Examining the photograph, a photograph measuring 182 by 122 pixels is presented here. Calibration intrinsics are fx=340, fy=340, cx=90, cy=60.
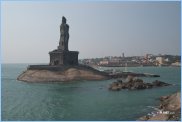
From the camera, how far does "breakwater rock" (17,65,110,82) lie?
3223cm

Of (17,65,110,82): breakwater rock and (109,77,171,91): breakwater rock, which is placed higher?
(17,65,110,82): breakwater rock

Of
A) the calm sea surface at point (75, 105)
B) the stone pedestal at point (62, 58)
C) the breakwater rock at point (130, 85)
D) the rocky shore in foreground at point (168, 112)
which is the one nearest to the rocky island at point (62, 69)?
the stone pedestal at point (62, 58)

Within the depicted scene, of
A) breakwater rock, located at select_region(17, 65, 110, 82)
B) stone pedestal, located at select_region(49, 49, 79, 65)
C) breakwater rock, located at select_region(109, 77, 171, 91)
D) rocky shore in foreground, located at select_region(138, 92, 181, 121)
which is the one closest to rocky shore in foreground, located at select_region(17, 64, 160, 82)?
breakwater rock, located at select_region(17, 65, 110, 82)

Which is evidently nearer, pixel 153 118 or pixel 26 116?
pixel 153 118

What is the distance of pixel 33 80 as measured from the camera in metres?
32.0

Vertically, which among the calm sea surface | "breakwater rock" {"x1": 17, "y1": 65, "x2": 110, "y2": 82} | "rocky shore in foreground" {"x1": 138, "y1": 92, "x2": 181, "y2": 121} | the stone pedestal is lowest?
the calm sea surface

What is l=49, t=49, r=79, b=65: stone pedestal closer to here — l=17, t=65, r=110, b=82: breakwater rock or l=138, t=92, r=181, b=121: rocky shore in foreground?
l=17, t=65, r=110, b=82: breakwater rock

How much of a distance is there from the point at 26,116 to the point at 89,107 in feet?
11.5

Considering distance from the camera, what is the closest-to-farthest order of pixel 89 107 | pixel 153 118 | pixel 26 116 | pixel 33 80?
pixel 153 118, pixel 26 116, pixel 89 107, pixel 33 80

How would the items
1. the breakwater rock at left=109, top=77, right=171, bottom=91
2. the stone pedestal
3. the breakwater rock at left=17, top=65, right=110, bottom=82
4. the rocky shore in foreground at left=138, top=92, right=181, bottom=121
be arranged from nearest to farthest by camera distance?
the rocky shore in foreground at left=138, top=92, right=181, bottom=121 → the breakwater rock at left=109, top=77, right=171, bottom=91 → the breakwater rock at left=17, top=65, right=110, bottom=82 → the stone pedestal

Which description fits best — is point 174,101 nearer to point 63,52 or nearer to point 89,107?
point 89,107

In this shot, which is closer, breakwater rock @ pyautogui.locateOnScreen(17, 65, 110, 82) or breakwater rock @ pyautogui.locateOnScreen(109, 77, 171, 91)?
breakwater rock @ pyautogui.locateOnScreen(109, 77, 171, 91)

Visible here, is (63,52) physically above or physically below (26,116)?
above

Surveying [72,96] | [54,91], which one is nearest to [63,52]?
[54,91]
